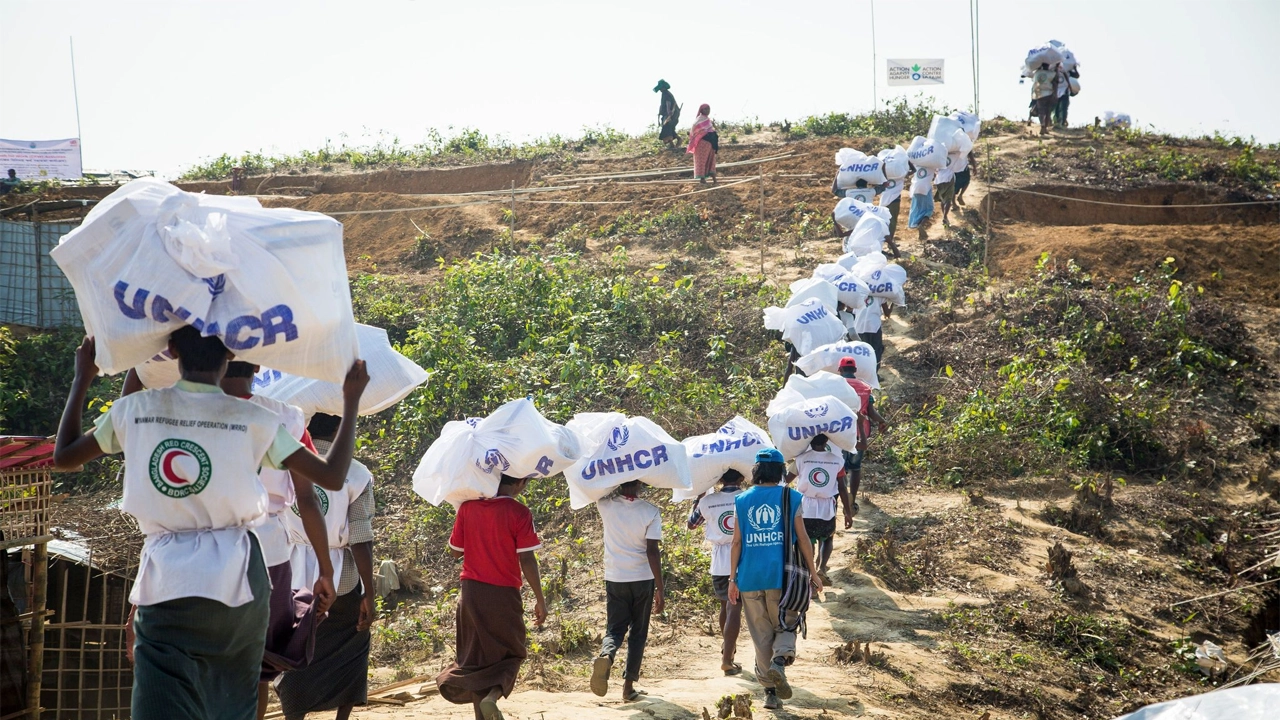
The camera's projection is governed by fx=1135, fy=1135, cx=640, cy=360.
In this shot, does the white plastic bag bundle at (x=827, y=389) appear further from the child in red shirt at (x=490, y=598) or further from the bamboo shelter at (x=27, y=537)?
the bamboo shelter at (x=27, y=537)

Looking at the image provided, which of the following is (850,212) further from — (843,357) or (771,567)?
(771,567)

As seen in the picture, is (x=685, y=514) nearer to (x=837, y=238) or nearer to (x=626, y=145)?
(x=837, y=238)

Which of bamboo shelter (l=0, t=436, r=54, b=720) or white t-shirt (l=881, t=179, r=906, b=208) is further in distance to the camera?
white t-shirt (l=881, t=179, r=906, b=208)

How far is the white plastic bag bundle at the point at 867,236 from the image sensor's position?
13.4 m

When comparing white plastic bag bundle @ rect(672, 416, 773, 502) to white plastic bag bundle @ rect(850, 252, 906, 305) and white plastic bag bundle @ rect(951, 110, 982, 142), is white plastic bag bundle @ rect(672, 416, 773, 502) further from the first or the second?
white plastic bag bundle @ rect(951, 110, 982, 142)

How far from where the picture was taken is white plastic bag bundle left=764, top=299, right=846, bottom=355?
10.2 meters

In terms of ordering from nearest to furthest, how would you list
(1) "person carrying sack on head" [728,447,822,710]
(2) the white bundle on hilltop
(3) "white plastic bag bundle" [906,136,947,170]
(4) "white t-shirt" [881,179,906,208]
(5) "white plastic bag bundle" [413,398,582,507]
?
(2) the white bundle on hilltop → (5) "white plastic bag bundle" [413,398,582,507] → (1) "person carrying sack on head" [728,447,822,710] → (3) "white plastic bag bundle" [906,136,947,170] → (4) "white t-shirt" [881,179,906,208]

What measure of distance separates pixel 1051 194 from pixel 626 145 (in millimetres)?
8290

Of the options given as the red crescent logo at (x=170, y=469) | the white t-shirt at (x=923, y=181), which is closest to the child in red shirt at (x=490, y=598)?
the red crescent logo at (x=170, y=469)

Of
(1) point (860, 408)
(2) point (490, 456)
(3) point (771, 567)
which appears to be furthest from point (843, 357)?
(2) point (490, 456)

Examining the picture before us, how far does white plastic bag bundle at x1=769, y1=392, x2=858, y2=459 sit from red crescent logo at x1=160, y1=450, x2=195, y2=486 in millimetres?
→ 5191

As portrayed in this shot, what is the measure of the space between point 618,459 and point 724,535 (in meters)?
0.93

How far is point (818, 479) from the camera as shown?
7797 millimetres

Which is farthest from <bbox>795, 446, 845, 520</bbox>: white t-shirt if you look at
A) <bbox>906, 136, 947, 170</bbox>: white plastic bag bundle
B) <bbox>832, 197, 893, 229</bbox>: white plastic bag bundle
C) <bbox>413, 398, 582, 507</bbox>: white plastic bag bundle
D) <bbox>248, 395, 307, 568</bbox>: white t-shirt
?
<bbox>906, 136, 947, 170</bbox>: white plastic bag bundle
